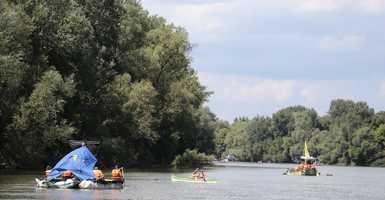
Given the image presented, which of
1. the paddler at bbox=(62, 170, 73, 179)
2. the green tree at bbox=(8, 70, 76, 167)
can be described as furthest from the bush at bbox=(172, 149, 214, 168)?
the paddler at bbox=(62, 170, 73, 179)

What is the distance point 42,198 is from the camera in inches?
1922

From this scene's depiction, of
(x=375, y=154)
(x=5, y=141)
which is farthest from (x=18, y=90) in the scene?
(x=375, y=154)

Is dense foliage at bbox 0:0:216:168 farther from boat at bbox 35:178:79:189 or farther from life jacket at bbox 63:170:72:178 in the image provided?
boat at bbox 35:178:79:189

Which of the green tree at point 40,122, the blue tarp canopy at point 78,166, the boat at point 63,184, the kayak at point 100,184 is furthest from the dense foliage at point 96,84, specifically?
the kayak at point 100,184

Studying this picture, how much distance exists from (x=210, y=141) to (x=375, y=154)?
59.3 meters

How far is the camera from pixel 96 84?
94812 mm

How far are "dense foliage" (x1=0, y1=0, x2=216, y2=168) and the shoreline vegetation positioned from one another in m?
0.12

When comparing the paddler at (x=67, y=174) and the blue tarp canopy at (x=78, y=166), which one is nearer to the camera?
the paddler at (x=67, y=174)

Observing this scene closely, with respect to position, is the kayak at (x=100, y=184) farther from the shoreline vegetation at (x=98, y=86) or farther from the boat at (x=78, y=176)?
the shoreline vegetation at (x=98, y=86)

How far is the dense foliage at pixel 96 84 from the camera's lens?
7700 centimetres

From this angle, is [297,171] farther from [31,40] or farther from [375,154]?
[375,154]

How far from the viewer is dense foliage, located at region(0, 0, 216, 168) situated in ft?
253

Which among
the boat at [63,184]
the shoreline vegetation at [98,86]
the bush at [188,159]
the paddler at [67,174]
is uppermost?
the shoreline vegetation at [98,86]

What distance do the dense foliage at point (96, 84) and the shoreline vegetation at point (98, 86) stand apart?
12 centimetres
